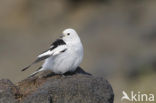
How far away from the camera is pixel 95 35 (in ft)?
101

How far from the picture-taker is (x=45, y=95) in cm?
1403

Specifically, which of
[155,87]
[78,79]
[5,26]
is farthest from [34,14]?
[78,79]

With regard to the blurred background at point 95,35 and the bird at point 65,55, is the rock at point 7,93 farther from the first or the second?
the blurred background at point 95,35

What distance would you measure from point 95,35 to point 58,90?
655 inches

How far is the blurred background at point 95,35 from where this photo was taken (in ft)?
87.5

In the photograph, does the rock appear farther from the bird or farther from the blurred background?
the blurred background

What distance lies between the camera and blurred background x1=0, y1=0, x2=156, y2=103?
87.5 ft

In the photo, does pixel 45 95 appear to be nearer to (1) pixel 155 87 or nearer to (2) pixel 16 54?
(1) pixel 155 87

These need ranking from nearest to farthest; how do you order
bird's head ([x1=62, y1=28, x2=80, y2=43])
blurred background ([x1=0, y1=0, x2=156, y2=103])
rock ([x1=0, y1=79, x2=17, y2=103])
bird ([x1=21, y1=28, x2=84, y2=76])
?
rock ([x1=0, y1=79, x2=17, y2=103]) → bird ([x1=21, y1=28, x2=84, y2=76]) → bird's head ([x1=62, y1=28, x2=80, y2=43]) → blurred background ([x1=0, y1=0, x2=156, y2=103])

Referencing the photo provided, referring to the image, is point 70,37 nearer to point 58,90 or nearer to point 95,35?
point 58,90

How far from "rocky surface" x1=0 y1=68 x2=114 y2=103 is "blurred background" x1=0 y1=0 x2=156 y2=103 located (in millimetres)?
8119

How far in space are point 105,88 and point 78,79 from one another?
0.44m

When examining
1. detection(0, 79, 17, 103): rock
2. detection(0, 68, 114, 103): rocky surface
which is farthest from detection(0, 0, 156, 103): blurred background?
detection(0, 79, 17, 103): rock

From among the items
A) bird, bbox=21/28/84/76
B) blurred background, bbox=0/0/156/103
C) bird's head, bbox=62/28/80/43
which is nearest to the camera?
bird, bbox=21/28/84/76
